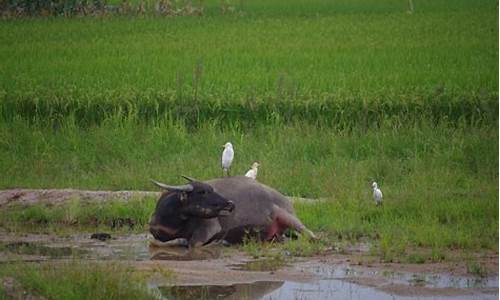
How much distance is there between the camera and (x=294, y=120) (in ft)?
51.7

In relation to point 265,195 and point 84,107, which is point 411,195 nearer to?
point 265,195

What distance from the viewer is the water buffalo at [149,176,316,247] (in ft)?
32.3

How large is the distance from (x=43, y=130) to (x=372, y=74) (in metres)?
6.05

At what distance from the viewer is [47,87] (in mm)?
18125

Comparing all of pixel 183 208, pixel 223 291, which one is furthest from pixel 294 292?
pixel 183 208

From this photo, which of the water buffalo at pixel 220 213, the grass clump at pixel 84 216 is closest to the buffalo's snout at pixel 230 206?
the water buffalo at pixel 220 213

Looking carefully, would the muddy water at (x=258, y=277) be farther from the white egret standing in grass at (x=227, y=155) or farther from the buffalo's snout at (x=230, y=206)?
the white egret standing in grass at (x=227, y=155)

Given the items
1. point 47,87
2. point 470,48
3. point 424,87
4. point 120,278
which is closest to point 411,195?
point 120,278

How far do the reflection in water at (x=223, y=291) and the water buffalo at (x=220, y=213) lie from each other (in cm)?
147

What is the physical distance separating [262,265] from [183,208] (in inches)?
44.7

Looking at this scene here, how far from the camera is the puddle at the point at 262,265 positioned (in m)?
8.96

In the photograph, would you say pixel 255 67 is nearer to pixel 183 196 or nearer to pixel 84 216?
pixel 84 216

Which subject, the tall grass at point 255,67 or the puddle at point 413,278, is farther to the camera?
the tall grass at point 255,67

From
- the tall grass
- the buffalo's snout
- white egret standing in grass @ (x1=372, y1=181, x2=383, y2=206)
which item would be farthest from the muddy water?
the tall grass
